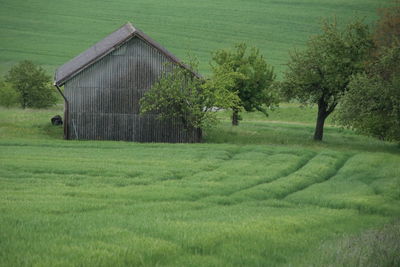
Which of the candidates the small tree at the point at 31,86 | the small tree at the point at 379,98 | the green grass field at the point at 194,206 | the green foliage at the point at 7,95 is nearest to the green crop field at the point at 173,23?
the small tree at the point at 31,86

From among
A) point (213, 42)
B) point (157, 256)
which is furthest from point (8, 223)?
point (213, 42)

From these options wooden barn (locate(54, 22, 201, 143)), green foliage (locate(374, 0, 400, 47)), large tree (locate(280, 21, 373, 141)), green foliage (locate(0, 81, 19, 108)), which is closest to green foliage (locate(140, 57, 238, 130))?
wooden barn (locate(54, 22, 201, 143))

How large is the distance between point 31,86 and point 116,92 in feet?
108

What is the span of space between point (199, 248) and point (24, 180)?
1136 cm

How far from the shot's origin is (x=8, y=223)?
1422cm

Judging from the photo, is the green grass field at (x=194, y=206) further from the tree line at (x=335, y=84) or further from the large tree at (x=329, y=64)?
the large tree at (x=329, y=64)

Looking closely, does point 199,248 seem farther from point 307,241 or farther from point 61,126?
point 61,126

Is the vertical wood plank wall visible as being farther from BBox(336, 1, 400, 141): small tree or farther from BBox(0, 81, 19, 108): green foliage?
BBox(0, 81, 19, 108): green foliage

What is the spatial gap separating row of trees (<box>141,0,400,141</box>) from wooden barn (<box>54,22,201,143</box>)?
113cm

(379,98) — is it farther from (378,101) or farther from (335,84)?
(335,84)

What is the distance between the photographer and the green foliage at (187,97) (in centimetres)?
4466

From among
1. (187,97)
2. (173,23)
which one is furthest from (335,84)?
(173,23)

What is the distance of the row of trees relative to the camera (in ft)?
A: 135

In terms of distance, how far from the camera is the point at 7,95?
71.8m
